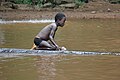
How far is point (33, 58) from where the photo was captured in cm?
912

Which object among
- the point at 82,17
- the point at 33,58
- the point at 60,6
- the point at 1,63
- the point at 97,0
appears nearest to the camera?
the point at 1,63

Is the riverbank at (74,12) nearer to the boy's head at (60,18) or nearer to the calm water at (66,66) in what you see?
the calm water at (66,66)

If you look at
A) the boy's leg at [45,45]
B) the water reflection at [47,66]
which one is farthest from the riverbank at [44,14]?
the water reflection at [47,66]

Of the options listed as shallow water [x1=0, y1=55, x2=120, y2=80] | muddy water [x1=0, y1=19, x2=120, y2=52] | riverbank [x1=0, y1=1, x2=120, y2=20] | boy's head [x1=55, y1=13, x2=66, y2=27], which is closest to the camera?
shallow water [x1=0, y1=55, x2=120, y2=80]

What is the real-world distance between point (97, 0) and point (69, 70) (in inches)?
875

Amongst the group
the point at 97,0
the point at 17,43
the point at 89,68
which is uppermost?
the point at 89,68

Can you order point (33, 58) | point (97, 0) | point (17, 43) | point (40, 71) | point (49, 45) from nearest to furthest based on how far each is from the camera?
point (40, 71), point (33, 58), point (49, 45), point (17, 43), point (97, 0)

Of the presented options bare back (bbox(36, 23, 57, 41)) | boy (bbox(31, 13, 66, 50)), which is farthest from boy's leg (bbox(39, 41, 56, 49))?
bare back (bbox(36, 23, 57, 41))

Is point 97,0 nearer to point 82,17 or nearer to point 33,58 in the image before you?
point 82,17

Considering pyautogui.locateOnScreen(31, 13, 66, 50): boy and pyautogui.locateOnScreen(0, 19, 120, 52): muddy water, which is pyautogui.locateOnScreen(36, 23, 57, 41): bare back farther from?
pyautogui.locateOnScreen(0, 19, 120, 52): muddy water

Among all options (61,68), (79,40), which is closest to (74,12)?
(79,40)

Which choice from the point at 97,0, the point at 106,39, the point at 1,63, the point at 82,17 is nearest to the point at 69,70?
the point at 1,63

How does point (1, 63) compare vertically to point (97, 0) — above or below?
above

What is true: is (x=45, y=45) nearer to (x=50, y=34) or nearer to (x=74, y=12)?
(x=50, y=34)
